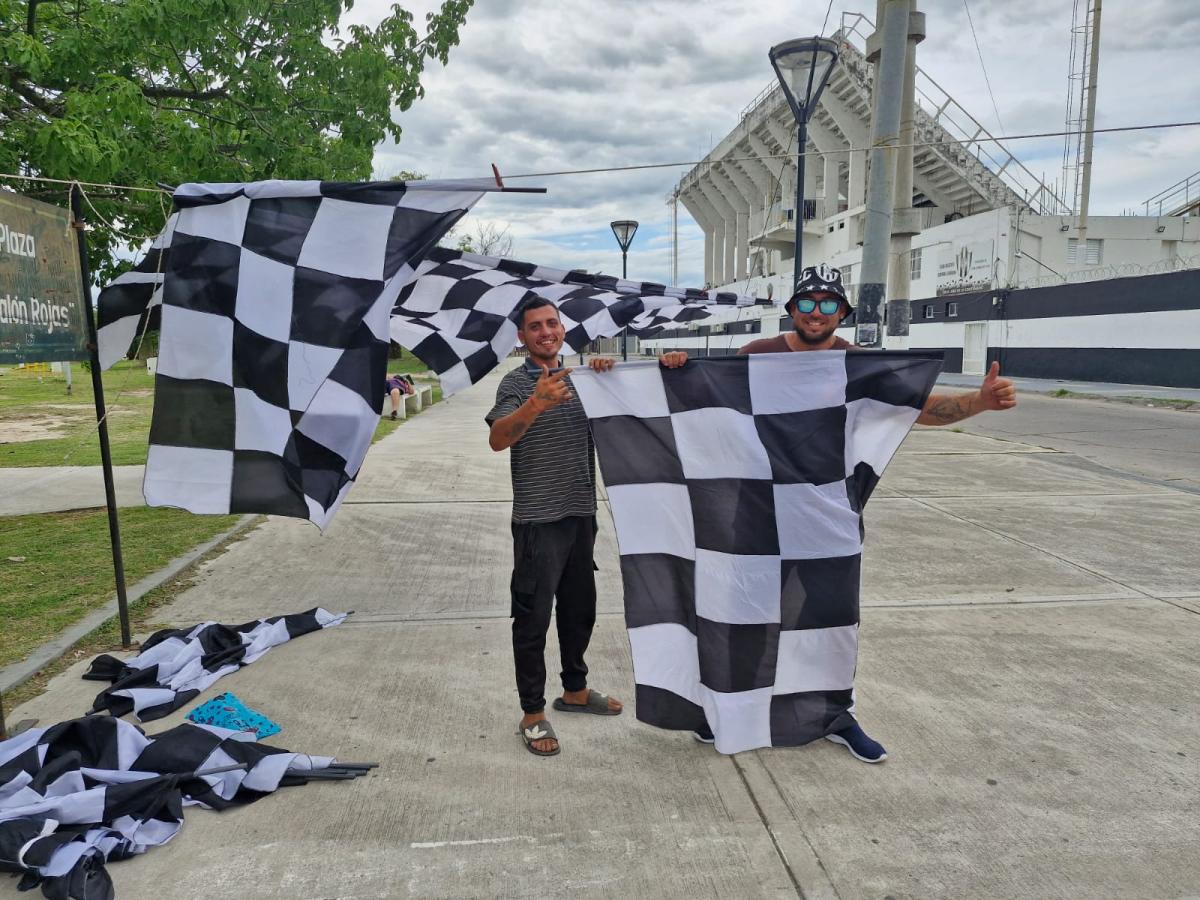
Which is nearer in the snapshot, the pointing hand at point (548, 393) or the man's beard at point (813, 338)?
the pointing hand at point (548, 393)

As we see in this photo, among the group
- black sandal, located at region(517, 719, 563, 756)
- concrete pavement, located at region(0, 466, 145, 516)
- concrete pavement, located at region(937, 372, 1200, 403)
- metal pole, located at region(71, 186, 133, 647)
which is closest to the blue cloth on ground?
black sandal, located at region(517, 719, 563, 756)

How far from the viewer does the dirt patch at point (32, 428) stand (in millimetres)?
12981

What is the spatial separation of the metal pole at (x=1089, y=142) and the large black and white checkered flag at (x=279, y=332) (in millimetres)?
29478

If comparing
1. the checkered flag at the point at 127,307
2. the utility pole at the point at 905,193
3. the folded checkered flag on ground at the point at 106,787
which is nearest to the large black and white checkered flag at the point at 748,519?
the folded checkered flag on ground at the point at 106,787

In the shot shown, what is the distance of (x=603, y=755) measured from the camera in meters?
3.16

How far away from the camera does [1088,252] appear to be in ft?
89.2

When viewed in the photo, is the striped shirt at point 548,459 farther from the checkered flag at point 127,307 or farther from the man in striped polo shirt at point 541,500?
the checkered flag at point 127,307

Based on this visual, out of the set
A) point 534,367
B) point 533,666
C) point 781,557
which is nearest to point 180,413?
point 534,367

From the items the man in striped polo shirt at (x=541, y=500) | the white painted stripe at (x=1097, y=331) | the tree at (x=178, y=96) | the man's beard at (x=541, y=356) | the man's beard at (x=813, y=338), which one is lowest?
the man in striped polo shirt at (x=541, y=500)

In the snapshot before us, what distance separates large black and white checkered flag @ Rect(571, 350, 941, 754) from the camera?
3080 mm

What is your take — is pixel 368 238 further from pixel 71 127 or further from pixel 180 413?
pixel 71 127

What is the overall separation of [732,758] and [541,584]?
1.03 metres

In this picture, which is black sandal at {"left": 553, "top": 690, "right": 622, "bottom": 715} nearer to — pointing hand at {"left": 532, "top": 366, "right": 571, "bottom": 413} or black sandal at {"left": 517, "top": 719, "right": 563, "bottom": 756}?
black sandal at {"left": 517, "top": 719, "right": 563, "bottom": 756}

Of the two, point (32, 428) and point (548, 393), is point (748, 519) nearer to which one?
point (548, 393)
